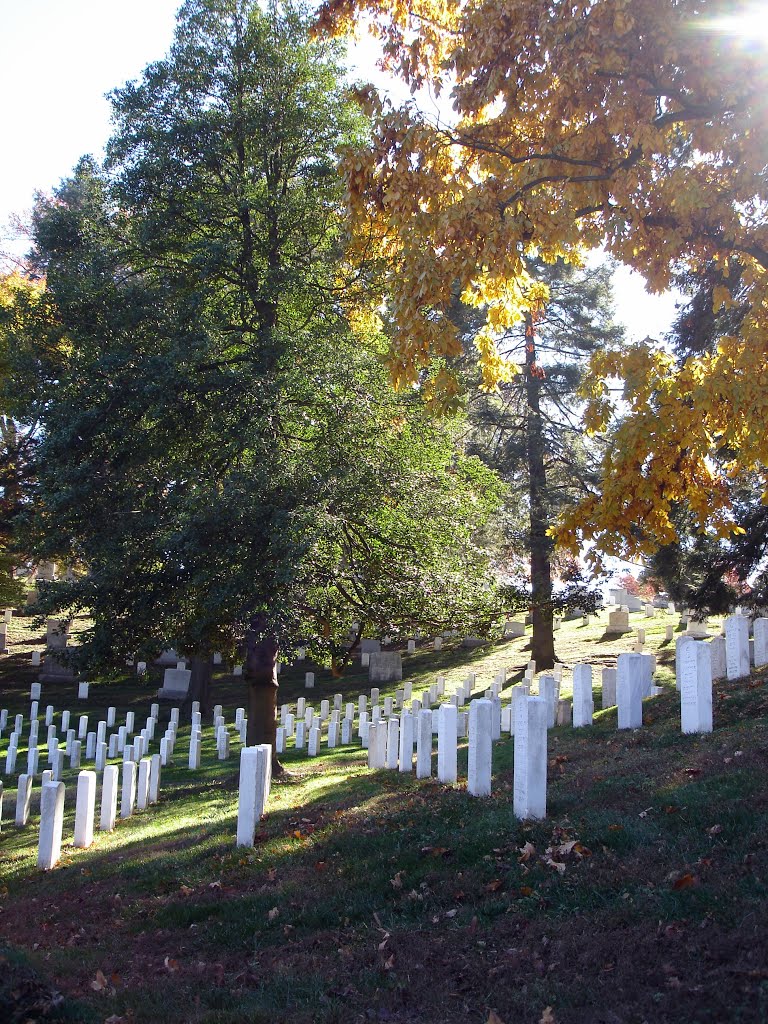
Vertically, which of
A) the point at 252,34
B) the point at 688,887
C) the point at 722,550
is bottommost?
the point at 688,887

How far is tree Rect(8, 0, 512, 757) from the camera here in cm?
1027

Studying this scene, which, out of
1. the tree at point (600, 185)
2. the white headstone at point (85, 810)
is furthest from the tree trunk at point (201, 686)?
the tree at point (600, 185)

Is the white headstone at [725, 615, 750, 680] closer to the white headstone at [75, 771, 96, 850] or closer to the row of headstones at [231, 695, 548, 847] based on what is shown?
the row of headstones at [231, 695, 548, 847]

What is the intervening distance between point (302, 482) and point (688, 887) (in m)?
6.82

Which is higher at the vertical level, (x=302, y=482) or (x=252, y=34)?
(x=252, y=34)

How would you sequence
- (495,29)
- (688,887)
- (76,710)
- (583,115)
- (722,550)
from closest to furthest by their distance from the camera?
1. (688,887)
2. (495,29)
3. (583,115)
4. (722,550)
5. (76,710)

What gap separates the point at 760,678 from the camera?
9703 mm

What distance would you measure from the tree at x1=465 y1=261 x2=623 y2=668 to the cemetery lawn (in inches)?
533

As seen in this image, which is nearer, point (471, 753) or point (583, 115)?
point (471, 753)

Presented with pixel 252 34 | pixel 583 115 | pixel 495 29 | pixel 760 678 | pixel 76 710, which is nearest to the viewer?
pixel 495 29

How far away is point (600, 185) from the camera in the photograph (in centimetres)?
771

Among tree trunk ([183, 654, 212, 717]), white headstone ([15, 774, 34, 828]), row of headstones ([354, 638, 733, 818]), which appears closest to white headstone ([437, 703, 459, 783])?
row of headstones ([354, 638, 733, 818])

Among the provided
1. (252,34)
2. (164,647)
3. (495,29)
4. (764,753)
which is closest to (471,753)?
(764,753)

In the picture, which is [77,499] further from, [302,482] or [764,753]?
[764,753]
